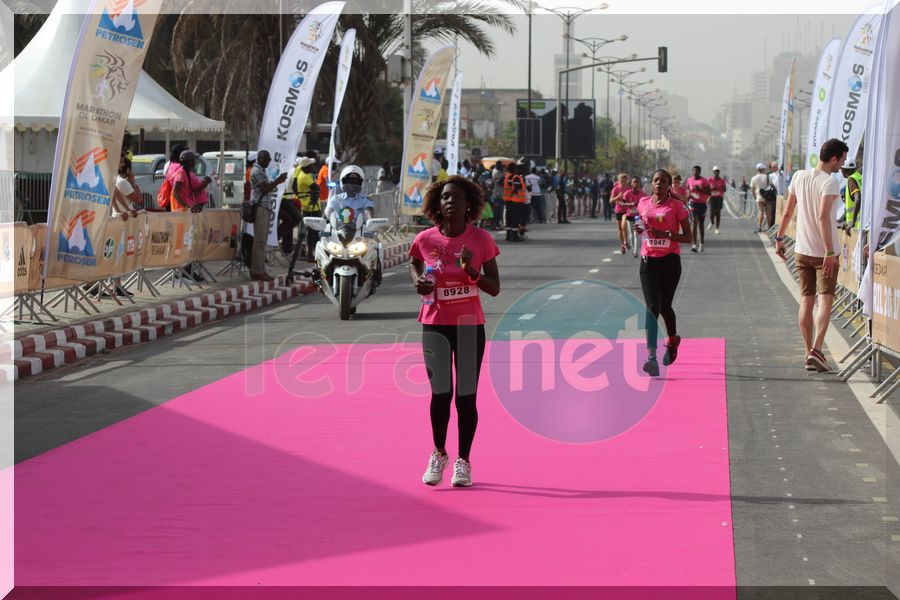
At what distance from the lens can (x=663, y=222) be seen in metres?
12.3

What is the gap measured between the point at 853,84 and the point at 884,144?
32.3 ft

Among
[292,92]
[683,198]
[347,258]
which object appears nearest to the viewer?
[347,258]

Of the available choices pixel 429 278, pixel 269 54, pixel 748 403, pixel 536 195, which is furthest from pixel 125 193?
pixel 536 195

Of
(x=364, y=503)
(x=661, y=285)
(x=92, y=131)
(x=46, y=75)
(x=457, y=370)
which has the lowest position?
(x=364, y=503)

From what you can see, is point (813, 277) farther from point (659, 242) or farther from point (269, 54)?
point (269, 54)

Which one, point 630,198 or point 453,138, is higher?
point 453,138

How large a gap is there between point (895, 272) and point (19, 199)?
19.2m

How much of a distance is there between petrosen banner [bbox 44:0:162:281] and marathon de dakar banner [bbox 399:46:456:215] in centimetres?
1519

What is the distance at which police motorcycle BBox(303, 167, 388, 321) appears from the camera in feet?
57.6

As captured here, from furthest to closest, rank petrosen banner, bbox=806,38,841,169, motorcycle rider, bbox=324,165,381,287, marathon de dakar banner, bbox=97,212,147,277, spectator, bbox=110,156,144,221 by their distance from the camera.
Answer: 1. petrosen banner, bbox=806,38,841,169
2. motorcycle rider, bbox=324,165,381,287
3. spectator, bbox=110,156,144,221
4. marathon de dakar banner, bbox=97,212,147,277

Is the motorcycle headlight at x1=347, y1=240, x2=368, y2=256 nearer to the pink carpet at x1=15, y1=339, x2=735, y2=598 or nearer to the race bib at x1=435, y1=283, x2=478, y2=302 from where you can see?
the pink carpet at x1=15, y1=339, x2=735, y2=598

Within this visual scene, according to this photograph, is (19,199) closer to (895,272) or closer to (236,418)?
(236,418)

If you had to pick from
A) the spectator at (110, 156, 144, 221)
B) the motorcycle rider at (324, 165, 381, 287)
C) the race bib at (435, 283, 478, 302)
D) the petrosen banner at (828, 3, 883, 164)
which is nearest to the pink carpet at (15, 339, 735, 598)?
the race bib at (435, 283, 478, 302)

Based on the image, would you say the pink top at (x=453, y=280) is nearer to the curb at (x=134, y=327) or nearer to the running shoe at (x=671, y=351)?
the running shoe at (x=671, y=351)
